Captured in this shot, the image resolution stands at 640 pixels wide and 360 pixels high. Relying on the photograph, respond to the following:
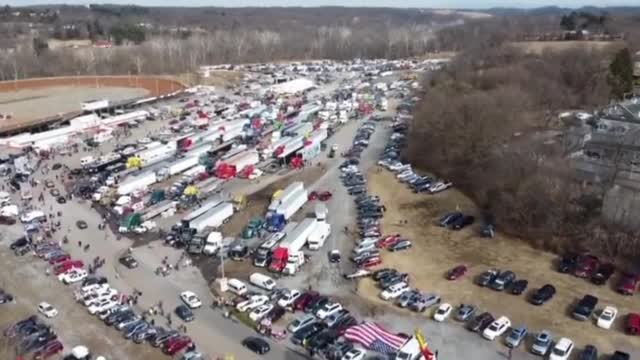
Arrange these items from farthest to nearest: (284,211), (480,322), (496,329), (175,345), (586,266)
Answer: (284,211) → (586,266) → (480,322) → (496,329) → (175,345)

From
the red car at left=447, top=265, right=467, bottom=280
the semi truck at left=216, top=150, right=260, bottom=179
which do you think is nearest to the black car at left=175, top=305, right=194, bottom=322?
the red car at left=447, top=265, right=467, bottom=280

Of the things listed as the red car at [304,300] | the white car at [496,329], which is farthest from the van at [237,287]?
the white car at [496,329]

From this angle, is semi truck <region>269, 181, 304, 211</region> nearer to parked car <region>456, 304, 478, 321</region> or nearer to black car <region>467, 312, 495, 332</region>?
parked car <region>456, 304, 478, 321</region>

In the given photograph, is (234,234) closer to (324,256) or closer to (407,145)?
(324,256)

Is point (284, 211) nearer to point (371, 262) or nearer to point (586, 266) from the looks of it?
point (371, 262)

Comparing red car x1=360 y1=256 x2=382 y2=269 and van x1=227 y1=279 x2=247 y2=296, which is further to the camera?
red car x1=360 y1=256 x2=382 y2=269

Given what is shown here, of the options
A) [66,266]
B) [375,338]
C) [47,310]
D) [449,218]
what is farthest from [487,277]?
[66,266]
